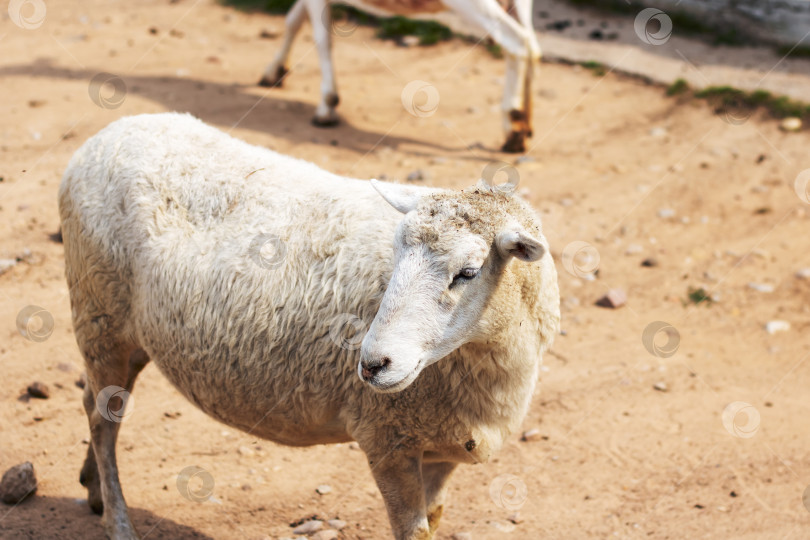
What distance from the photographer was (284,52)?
10250 mm

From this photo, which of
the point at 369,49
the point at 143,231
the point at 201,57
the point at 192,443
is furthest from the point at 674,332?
the point at 201,57

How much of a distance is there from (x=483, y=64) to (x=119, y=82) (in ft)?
15.3

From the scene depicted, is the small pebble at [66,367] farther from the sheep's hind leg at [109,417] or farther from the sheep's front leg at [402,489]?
the sheep's front leg at [402,489]

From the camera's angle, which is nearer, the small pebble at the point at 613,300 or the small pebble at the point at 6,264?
the small pebble at the point at 6,264

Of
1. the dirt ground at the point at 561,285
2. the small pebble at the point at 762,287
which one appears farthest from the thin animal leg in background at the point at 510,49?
the small pebble at the point at 762,287

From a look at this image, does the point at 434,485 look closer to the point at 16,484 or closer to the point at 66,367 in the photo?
the point at 16,484

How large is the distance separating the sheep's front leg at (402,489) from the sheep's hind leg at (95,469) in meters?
1.60

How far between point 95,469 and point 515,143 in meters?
5.78

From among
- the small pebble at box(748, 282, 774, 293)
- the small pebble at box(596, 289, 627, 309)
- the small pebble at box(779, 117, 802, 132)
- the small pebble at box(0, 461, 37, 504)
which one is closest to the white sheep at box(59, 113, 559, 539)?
the small pebble at box(0, 461, 37, 504)

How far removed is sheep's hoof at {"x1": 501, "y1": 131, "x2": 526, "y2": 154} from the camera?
8953mm

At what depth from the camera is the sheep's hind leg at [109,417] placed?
4.29m

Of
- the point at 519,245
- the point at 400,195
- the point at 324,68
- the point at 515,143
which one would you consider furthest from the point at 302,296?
the point at 324,68

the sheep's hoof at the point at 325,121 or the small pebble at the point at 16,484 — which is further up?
the small pebble at the point at 16,484

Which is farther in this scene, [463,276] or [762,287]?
[762,287]
